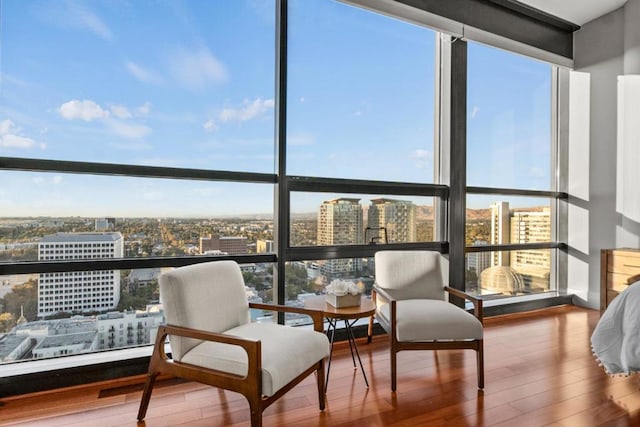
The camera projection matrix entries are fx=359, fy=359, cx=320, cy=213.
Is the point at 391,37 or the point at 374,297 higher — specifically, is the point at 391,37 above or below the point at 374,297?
above

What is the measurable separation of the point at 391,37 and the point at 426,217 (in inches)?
71.0

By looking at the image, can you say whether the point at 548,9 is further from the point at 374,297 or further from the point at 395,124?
the point at 374,297

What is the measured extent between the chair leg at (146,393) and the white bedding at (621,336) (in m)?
2.70

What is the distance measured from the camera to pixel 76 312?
2.40m

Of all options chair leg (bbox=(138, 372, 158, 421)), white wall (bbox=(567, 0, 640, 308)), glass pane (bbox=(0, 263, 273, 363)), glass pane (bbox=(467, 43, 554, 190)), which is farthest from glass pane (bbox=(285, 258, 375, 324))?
white wall (bbox=(567, 0, 640, 308))

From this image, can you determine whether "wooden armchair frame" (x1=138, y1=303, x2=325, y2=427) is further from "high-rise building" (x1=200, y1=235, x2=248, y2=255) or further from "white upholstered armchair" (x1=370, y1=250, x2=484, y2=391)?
"high-rise building" (x1=200, y1=235, x2=248, y2=255)

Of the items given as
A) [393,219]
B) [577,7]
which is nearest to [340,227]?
[393,219]

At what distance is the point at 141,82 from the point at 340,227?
75.7 inches

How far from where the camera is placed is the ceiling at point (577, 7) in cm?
397

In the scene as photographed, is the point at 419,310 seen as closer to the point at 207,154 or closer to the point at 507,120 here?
the point at 207,154

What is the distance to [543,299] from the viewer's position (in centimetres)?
430

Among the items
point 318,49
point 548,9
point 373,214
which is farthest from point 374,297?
point 548,9

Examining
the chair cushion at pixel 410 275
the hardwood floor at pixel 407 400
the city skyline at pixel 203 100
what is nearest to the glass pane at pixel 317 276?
the chair cushion at pixel 410 275

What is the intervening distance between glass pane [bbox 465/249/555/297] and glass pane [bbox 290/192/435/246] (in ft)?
2.44
